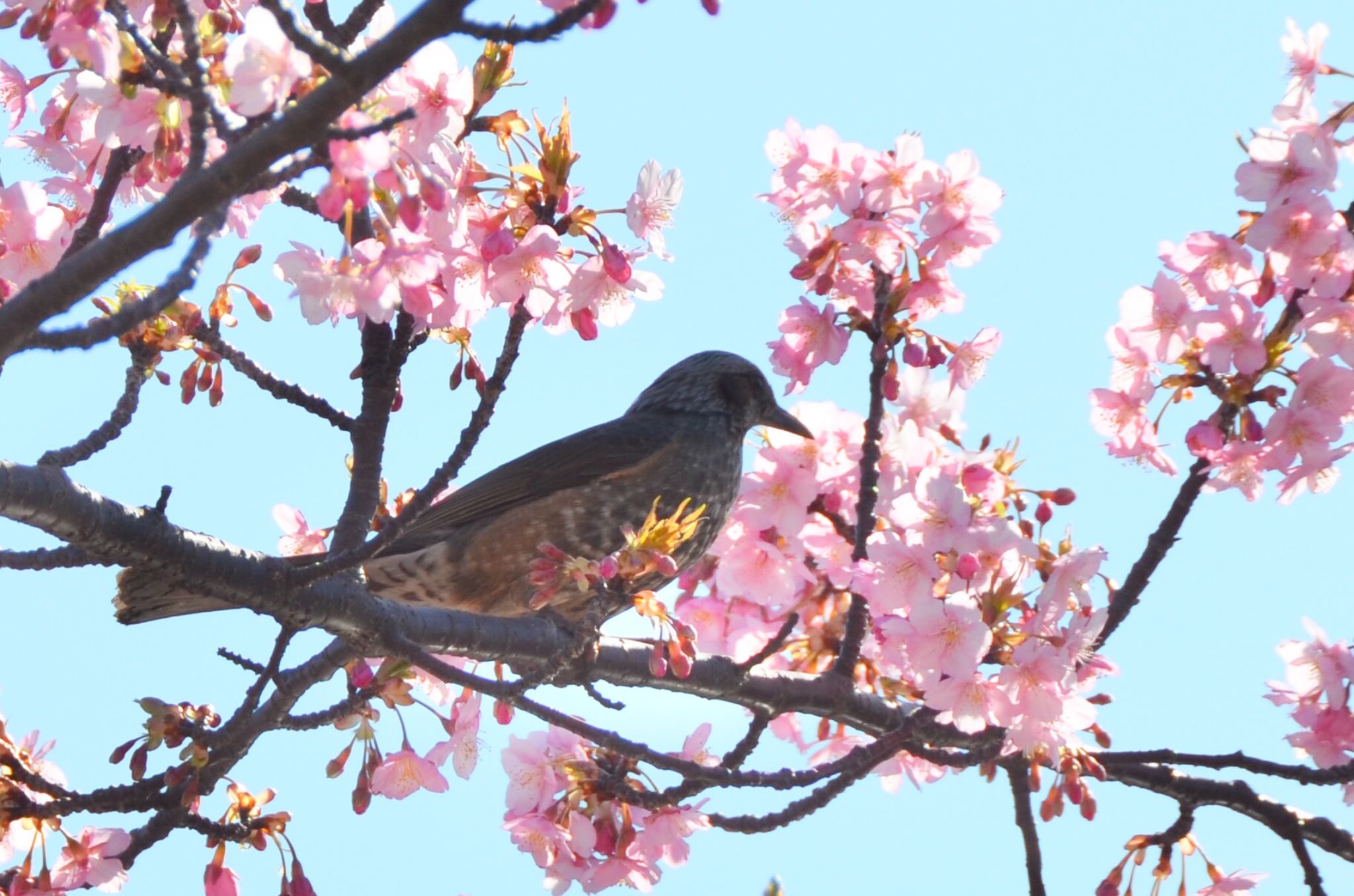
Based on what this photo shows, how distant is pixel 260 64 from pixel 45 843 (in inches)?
78.5

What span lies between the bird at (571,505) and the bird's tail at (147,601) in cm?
82

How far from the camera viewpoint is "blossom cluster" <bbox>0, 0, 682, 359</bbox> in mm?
1900

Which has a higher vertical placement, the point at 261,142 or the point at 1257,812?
the point at 261,142

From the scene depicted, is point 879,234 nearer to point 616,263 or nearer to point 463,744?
point 616,263

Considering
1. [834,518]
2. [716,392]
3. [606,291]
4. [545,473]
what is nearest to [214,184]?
[606,291]

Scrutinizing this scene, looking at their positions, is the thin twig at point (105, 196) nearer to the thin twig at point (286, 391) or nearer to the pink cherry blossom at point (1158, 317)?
the thin twig at point (286, 391)

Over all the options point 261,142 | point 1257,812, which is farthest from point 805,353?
point 261,142

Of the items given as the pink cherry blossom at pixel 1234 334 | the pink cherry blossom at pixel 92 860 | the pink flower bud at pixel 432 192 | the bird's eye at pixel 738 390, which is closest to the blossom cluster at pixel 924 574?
the pink cherry blossom at pixel 1234 334

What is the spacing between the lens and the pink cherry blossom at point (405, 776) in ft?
11.7

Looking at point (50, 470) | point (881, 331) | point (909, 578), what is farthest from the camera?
point (881, 331)

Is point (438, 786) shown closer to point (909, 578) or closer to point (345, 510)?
point (345, 510)

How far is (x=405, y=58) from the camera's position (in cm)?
169

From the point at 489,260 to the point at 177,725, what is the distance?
1215 mm

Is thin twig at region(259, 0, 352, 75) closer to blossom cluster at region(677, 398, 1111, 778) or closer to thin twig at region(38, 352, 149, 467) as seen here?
thin twig at region(38, 352, 149, 467)
